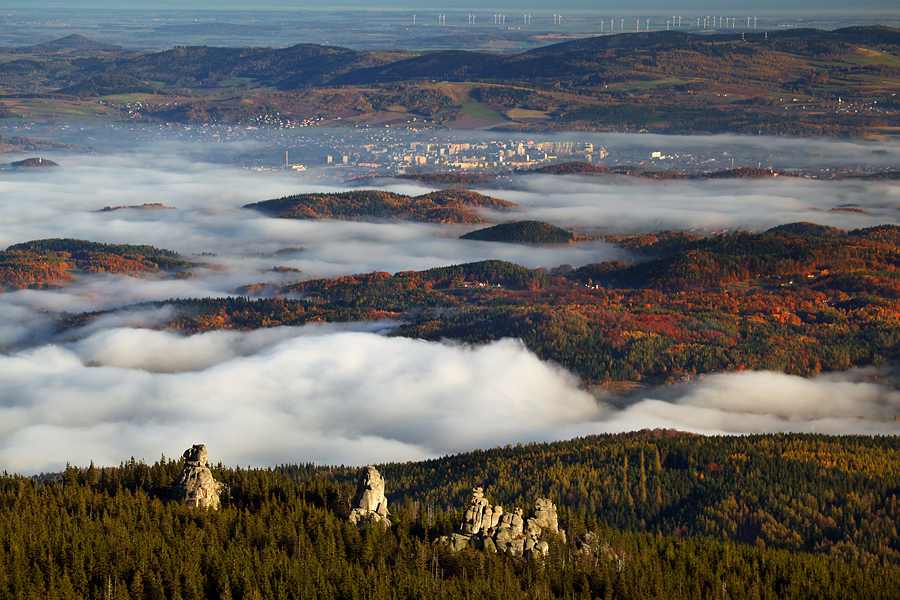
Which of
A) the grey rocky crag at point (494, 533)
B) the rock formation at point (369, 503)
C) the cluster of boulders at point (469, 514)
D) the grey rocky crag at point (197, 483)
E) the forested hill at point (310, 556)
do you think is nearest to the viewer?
the forested hill at point (310, 556)

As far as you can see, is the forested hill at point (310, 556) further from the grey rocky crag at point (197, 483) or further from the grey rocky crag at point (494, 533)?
the grey rocky crag at point (197, 483)

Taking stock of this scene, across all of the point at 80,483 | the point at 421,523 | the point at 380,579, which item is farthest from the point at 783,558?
the point at 80,483

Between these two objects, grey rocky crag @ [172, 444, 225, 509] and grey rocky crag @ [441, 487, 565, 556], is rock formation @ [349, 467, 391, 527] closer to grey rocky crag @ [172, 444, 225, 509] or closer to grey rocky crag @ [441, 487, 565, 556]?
grey rocky crag @ [441, 487, 565, 556]

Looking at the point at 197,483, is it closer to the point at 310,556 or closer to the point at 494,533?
the point at 310,556

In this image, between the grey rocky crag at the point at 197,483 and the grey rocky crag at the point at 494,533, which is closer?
the grey rocky crag at the point at 494,533

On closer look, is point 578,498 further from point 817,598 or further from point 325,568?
point 325,568

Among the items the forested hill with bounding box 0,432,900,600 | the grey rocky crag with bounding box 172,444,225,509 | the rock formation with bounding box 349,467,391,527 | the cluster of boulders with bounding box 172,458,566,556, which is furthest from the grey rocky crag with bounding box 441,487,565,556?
the grey rocky crag with bounding box 172,444,225,509

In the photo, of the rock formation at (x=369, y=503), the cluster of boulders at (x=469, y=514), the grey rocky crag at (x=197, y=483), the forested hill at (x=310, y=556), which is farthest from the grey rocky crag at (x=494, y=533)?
the grey rocky crag at (x=197, y=483)
